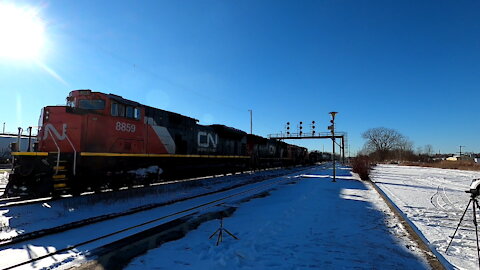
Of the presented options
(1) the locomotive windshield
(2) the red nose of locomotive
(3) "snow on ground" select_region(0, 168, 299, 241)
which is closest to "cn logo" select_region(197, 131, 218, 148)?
(3) "snow on ground" select_region(0, 168, 299, 241)

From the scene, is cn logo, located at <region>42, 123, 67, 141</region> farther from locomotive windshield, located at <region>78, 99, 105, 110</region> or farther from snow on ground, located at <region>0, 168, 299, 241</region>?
snow on ground, located at <region>0, 168, 299, 241</region>

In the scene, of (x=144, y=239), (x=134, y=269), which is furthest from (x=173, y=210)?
(x=134, y=269)

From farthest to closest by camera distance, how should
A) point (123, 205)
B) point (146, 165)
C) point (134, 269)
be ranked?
point (146, 165)
point (123, 205)
point (134, 269)

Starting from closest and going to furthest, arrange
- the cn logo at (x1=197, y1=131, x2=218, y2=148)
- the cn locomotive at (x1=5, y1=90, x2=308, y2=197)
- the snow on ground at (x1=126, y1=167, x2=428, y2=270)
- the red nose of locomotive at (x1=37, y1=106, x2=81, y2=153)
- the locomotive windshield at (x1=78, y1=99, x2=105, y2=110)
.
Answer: the snow on ground at (x1=126, y1=167, x2=428, y2=270) → the cn locomotive at (x1=5, y1=90, x2=308, y2=197) → the red nose of locomotive at (x1=37, y1=106, x2=81, y2=153) → the locomotive windshield at (x1=78, y1=99, x2=105, y2=110) → the cn logo at (x1=197, y1=131, x2=218, y2=148)

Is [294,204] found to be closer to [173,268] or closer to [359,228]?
[359,228]

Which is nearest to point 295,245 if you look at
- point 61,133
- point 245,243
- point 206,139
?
point 245,243

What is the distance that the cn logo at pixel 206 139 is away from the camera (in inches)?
643

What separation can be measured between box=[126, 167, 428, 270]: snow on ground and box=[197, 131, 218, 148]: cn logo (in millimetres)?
9535

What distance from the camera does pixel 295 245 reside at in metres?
4.66

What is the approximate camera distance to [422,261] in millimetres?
4094

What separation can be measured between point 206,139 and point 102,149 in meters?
8.03

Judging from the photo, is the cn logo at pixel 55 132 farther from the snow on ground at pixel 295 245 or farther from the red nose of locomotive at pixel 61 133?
the snow on ground at pixel 295 245

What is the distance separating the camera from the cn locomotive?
7.84 meters

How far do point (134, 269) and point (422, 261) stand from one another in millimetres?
4140
